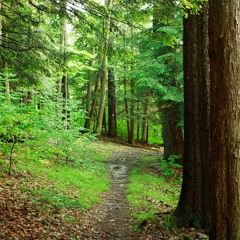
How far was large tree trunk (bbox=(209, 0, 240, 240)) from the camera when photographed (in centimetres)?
362

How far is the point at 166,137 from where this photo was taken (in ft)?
42.7

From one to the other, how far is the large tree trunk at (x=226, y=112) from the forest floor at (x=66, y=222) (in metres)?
1.58

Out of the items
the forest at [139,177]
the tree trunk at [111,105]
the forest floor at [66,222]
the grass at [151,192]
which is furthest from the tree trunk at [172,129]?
the tree trunk at [111,105]

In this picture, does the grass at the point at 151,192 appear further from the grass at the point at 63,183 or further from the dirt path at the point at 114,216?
the grass at the point at 63,183

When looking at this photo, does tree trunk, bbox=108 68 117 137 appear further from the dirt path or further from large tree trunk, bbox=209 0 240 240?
large tree trunk, bbox=209 0 240 240

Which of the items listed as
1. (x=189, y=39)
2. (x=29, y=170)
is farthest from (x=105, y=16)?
(x=29, y=170)

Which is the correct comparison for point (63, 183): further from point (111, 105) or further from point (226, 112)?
point (111, 105)

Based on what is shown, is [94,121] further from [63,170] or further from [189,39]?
Answer: [189,39]

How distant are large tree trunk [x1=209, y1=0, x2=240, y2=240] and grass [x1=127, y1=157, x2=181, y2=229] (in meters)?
2.53

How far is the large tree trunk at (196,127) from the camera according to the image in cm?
564

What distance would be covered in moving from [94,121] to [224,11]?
2698 centimetres

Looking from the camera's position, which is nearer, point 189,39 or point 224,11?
point 224,11

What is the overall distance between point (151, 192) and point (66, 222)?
3.59 metres

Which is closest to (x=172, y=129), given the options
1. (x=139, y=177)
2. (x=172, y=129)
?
(x=172, y=129)
